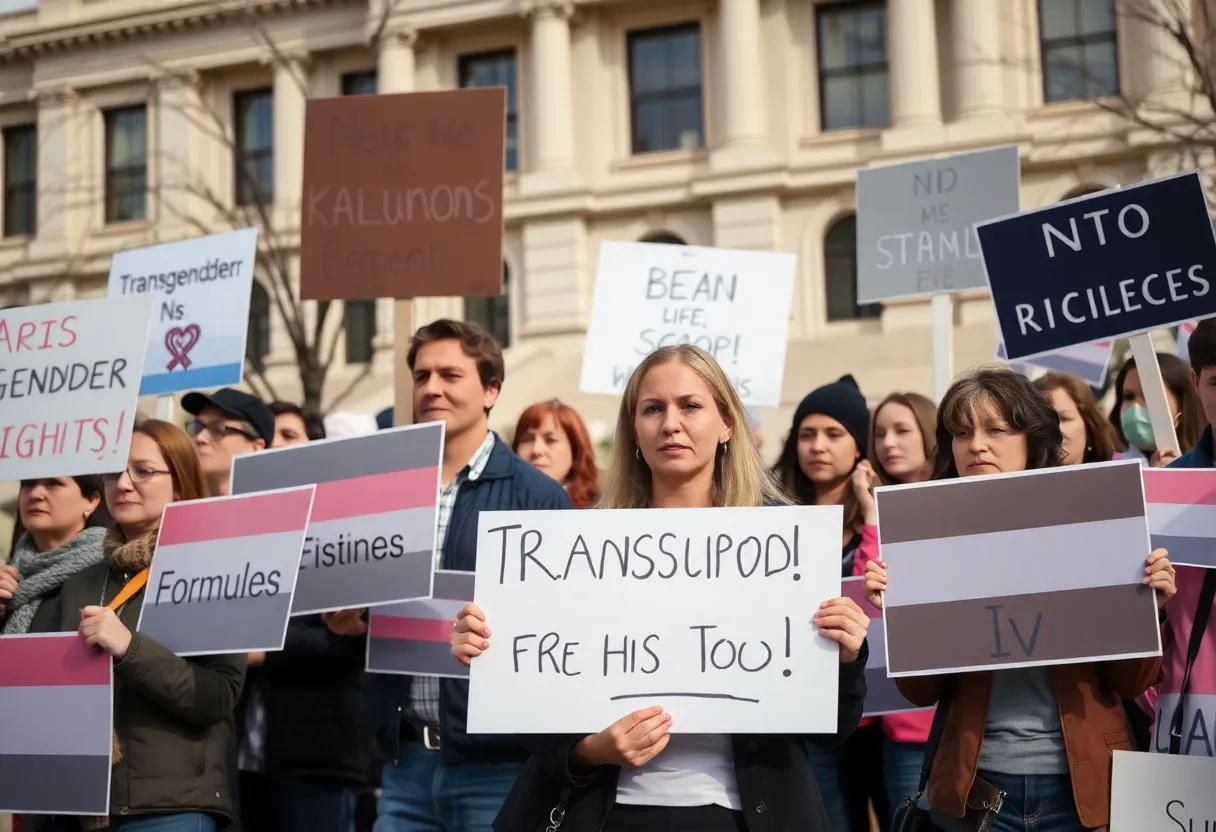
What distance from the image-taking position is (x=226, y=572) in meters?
4.25

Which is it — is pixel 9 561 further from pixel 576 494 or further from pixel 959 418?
pixel 959 418

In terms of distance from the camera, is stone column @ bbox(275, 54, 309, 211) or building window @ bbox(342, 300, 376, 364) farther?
building window @ bbox(342, 300, 376, 364)

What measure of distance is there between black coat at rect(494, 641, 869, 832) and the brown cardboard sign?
122 inches

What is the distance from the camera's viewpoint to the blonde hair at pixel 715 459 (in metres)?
3.32

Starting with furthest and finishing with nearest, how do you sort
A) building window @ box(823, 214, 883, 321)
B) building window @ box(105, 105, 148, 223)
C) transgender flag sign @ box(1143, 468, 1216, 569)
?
building window @ box(105, 105, 148, 223)
building window @ box(823, 214, 883, 321)
transgender flag sign @ box(1143, 468, 1216, 569)

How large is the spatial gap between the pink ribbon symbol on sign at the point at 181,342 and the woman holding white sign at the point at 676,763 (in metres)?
3.92

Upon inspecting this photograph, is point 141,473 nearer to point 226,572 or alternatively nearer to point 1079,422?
point 226,572

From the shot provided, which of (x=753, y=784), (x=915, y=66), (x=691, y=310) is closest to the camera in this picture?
(x=753, y=784)

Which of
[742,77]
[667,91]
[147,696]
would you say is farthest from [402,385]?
[667,91]

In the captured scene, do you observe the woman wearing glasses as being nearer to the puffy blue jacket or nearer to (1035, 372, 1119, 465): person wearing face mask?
the puffy blue jacket

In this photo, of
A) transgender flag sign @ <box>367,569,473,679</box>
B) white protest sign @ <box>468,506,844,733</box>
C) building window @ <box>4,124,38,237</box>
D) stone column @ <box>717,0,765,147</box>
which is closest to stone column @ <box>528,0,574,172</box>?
stone column @ <box>717,0,765,147</box>

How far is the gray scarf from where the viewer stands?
4.35 metres

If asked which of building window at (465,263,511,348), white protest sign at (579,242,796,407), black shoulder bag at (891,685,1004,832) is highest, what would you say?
building window at (465,263,511,348)

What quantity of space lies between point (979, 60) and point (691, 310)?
21.9 m
